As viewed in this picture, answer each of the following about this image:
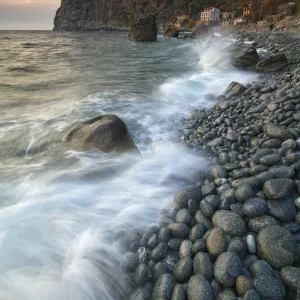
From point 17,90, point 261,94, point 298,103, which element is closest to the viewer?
point 298,103

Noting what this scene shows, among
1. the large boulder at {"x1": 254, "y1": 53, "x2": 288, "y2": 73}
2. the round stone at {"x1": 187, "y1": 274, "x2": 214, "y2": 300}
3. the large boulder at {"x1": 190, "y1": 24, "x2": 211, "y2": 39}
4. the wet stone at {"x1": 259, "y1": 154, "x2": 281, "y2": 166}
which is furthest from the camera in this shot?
the large boulder at {"x1": 190, "y1": 24, "x2": 211, "y2": 39}

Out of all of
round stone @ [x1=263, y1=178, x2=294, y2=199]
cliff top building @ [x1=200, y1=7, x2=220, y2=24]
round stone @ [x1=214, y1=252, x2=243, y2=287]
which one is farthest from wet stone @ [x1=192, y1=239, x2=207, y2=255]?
cliff top building @ [x1=200, y1=7, x2=220, y2=24]

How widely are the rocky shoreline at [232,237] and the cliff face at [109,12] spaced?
359ft

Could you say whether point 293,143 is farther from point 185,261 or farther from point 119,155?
point 119,155

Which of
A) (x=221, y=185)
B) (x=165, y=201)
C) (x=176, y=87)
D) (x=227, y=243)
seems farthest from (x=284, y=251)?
(x=176, y=87)

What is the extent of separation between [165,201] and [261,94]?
521 centimetres

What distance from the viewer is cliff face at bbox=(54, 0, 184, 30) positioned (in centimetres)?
10212

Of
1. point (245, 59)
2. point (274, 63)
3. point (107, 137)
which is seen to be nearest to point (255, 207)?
point (107, 137)

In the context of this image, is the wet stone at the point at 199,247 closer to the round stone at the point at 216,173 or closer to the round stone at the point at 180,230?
Answer: the round stone at the point at 180,230

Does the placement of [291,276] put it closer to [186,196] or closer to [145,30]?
[186,196]

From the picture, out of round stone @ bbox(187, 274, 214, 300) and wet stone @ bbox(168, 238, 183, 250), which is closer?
round stone @ bbox(187, 274, 214, 300)

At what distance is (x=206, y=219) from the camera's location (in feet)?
9.59

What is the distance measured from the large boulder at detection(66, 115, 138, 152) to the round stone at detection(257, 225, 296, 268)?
10.7 feet

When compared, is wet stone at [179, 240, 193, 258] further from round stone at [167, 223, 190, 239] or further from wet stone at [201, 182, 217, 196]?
wet stone at [201, 182, 217, 196]
